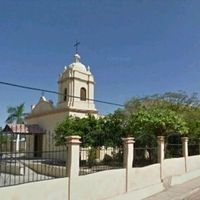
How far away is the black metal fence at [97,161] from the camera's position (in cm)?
942

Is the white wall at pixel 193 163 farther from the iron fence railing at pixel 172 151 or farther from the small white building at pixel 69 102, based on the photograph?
the small white building at pixel 69 102

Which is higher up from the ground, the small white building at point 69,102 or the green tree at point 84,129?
the small white building at point 69,102

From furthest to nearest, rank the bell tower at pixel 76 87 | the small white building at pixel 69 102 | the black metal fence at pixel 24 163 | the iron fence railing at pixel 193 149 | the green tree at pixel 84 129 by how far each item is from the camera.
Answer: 1. the bell tower at pixel 76 87
2. the small white building at pixel 69 102
3. the green tree at pixel 84 129
4. the iron fence railing at pixel 193 149
5. the black metal fence at pixel 24 163

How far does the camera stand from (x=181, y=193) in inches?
480

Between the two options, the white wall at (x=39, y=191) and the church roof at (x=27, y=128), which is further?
the church roof at (x=27, y=128)

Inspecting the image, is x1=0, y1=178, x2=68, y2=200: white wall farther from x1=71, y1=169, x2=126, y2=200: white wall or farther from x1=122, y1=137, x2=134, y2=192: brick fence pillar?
x1=122, y1=137, x2=134, y2=192: brick fence pillar

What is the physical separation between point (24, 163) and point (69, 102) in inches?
737

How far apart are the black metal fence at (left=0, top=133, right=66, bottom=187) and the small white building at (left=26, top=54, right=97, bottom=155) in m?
17.0

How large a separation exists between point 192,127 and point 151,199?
10.5m

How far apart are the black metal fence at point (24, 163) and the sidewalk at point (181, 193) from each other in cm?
430

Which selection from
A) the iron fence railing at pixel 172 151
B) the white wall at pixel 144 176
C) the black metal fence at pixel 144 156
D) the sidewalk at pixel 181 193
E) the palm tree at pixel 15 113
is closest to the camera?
the white wall at pixel 144 176

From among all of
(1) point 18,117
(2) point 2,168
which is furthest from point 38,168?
(1) point 18,117

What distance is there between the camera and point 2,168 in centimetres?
700

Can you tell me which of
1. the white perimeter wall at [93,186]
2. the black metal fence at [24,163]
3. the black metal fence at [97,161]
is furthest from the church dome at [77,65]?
the black metal fence at [24,163]
